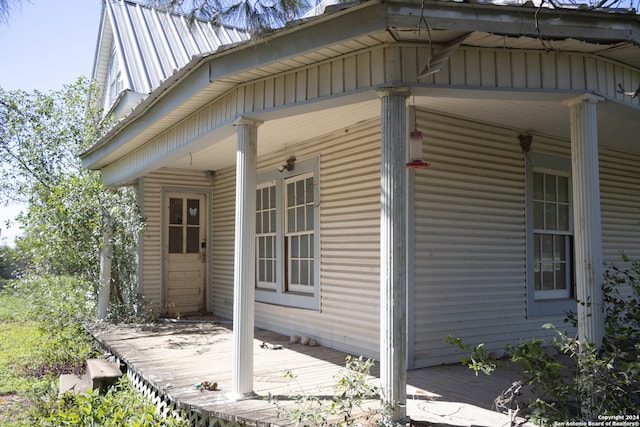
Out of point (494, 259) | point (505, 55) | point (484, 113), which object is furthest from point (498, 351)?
point (505, 55)

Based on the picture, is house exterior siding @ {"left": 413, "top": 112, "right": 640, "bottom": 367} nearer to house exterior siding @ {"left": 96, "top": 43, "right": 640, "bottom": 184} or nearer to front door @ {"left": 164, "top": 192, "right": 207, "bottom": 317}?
house exterior siding @ {"left": 96, "top": 43, "right": 640, "bottom": 184}

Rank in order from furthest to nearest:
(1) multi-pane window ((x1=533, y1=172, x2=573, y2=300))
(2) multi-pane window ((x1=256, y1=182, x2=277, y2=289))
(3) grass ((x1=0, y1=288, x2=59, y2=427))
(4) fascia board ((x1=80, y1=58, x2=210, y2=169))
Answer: (2) multi-pane window ((x1=256, y1=182, x2=277, y2=289))
(1) multi-pane window ((x1=533, y1=172, x2=573, y2=300))
(3) grass ((x1=0, y1=288, x2=59, y2=427))
(4) fascia board ((x1=80, y1=58, x2=210, y2=169))

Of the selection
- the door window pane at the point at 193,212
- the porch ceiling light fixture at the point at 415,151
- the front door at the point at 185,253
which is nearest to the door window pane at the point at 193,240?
the front door at the point at 185,253

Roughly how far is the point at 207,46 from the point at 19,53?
8.74 m

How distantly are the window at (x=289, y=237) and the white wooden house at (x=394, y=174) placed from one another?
0.10 ft

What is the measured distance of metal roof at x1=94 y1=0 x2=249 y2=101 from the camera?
11.7m

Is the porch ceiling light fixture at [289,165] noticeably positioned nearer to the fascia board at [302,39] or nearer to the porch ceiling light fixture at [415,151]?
the fascia board at [302,39]

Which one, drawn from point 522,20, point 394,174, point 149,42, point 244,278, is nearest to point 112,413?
point 244,278

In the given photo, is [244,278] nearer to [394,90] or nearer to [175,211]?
[394,90]

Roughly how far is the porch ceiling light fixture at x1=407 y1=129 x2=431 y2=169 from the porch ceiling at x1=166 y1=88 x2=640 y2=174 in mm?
423

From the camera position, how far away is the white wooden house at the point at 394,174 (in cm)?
372

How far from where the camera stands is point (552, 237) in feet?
23.0

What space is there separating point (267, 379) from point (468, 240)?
2743mm

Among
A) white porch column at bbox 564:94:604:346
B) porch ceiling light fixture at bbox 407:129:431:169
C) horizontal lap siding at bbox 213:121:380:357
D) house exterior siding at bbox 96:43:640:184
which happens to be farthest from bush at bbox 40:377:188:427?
white porch column at bbox 564:94:604:346
